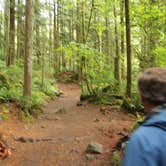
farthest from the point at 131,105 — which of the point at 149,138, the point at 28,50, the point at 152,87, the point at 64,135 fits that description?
the point at 149,138

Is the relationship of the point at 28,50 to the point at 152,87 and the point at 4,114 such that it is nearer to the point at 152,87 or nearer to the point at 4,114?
the point at 4,114

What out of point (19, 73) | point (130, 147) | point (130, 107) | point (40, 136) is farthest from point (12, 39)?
point (130, 147)

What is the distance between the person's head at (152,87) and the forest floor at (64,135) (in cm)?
554

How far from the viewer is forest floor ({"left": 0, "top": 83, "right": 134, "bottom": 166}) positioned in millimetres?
7637

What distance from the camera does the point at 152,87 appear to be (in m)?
1.86

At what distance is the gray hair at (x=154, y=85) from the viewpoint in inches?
72.7

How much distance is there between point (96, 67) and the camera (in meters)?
15.8

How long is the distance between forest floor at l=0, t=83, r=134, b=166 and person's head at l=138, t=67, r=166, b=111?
5540 mm

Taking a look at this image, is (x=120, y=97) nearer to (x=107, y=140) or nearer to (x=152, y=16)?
(x=152, y=16)

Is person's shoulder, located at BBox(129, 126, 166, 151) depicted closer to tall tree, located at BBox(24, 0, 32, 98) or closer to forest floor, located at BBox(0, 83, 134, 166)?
forest floor, located at BBox(0, 83, 134, 166)

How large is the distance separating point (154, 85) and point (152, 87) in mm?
16

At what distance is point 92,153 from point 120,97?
7.78 meters

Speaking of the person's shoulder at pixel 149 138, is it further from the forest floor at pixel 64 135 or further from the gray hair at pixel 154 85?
the forest floor at pixel 64 135

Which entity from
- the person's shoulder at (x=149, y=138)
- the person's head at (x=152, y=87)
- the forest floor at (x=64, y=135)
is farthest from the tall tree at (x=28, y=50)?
the person's shoulder at (x=149, y=138)
